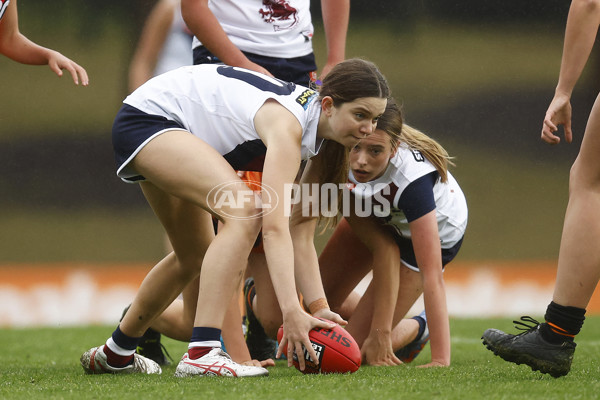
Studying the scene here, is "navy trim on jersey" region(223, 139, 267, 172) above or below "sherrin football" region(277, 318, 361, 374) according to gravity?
above

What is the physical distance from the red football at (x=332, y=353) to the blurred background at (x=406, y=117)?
14.8ft

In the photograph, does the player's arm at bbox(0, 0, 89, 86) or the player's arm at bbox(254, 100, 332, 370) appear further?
the player's arm at bbox(0, 0, 89, 86)

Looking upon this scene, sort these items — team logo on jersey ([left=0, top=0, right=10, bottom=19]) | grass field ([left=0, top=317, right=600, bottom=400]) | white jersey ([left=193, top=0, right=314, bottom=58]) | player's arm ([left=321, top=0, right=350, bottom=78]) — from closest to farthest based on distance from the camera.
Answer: grass field ([left=0, top=317, right=600, bottom=400]) → team logo on jersey ([left=0, top=0, right=10, bottom=19]) → white jersey ([left=193, top=0, right=314, bottom=58]) → player's arm ([left=321, top=0, right=350, bottom=78])

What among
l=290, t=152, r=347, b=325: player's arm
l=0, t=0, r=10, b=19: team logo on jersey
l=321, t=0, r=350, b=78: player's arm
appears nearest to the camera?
l=290, t=152, r=347, b=325: player's arm

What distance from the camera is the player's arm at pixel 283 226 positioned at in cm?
261

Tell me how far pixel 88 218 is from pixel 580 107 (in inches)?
173

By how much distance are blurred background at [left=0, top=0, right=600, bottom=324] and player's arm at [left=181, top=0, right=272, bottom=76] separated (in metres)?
3.79

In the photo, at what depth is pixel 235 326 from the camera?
339cm

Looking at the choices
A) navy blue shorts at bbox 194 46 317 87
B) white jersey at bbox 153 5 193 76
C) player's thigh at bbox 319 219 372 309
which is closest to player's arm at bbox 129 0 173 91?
white jersey at bbox 153 5 193 76

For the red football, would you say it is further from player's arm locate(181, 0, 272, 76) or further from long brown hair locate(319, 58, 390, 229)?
player's arm locate(181, 0, 272, 76)

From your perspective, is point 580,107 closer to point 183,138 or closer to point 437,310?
point 437,310

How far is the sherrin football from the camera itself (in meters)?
2.81

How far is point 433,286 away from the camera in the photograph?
3377 millimetres

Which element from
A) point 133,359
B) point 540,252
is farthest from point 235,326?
point 540,252
